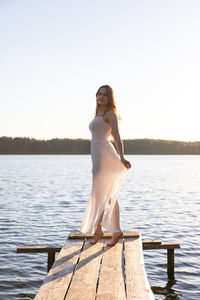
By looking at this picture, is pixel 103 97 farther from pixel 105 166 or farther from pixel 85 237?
pixel 85 237

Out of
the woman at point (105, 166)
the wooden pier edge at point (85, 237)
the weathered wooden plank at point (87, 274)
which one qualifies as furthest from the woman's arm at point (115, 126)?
the wooden pier edge at point (85, 237)

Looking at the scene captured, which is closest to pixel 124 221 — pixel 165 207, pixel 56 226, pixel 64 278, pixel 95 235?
pixel 56 226

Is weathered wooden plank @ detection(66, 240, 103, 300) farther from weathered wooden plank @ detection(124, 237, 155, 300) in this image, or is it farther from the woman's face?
the woman's face

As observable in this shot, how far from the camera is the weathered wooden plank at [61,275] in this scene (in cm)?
431

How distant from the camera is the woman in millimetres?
6273

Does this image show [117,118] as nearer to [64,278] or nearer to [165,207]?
[64,278]

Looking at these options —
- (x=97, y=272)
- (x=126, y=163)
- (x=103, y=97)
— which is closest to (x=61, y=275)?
(x=97, y=272)

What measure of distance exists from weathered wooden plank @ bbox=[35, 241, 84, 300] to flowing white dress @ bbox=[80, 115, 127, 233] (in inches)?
19.4

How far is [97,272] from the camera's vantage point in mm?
5055

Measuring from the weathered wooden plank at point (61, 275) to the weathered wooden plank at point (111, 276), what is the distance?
39 cm

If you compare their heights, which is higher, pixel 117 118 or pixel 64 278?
pixel 117 118

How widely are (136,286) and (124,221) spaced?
10.3 metres

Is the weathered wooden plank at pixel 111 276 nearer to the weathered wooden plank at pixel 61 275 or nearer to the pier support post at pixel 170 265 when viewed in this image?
the weathered wooden plank at pixel 61 275

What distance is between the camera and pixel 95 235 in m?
6.55
